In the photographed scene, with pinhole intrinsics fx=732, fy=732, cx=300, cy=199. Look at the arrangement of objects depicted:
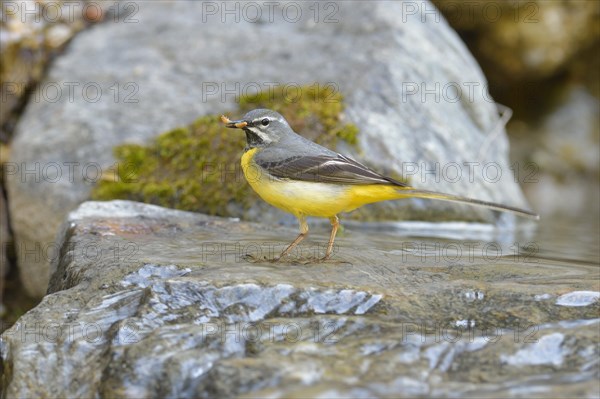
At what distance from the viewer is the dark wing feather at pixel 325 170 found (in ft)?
17.4

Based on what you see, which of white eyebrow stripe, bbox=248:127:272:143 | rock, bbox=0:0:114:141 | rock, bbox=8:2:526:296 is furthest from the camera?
rock, bbox=0:0:114:141

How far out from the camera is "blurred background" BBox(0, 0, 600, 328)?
31.9 ft

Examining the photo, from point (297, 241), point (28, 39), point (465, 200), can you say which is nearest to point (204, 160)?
point (297, 241)

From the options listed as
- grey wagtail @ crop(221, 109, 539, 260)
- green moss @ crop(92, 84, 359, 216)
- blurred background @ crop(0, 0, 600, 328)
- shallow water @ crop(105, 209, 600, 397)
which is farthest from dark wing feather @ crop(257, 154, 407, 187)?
blurred background @ crop(0, 0, 600, 328)

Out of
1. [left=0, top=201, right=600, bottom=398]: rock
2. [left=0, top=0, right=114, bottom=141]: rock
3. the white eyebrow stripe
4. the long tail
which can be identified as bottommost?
[left=0, top=201, right=600, bottom=398]: rock

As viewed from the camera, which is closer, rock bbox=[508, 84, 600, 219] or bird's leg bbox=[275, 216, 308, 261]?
bird's leg bbox=[275, 216, 308, 261]

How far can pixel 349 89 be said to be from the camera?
8.16m

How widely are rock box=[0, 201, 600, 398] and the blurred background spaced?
5130 millimetres

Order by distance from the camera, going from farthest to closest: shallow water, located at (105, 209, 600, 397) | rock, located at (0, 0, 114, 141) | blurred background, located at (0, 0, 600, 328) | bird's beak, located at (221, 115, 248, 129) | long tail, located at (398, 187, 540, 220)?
blurred background, located at (0, 0, 600, 328) < rock, located at (0, 0, 114, 141) < bird's beak, located at (221, 115, 248, 129) < long tail, located at (398, 187, 540, 220) < shallow water, located at (105, 209, 600, 397)

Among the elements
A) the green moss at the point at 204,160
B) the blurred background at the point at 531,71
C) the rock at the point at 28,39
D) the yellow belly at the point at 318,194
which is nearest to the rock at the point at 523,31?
the blurred background at the point at 531,71

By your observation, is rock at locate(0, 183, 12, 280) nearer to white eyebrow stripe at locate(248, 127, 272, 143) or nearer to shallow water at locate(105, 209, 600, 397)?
shallow water at locate(105, 209, 600, 397)

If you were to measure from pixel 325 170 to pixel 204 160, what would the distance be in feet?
8.18

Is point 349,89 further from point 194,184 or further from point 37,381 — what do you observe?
point 37,381

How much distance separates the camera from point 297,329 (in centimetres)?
377
